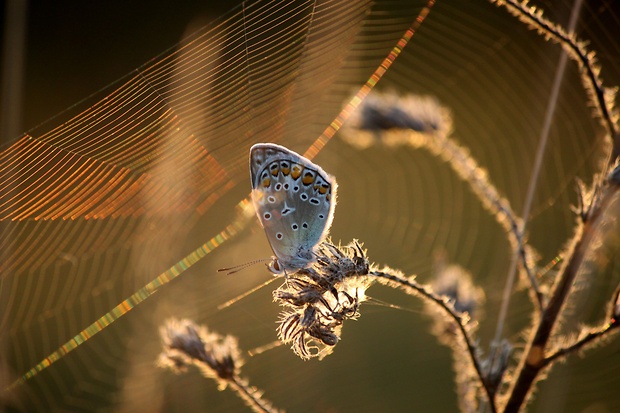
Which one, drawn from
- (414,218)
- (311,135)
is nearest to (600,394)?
(414,218)

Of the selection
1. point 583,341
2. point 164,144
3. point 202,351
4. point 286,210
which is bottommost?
point 583,341

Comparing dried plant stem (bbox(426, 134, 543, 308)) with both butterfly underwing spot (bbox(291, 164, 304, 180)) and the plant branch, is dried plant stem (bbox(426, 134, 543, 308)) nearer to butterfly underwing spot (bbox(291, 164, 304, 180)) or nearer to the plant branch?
the plant branch

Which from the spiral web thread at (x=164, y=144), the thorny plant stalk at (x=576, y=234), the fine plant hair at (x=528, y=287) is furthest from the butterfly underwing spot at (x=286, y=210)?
the thorny plant stalk at (x=576, y=234)

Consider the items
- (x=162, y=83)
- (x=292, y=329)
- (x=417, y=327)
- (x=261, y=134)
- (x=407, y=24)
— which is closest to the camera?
(x=292, y=329)

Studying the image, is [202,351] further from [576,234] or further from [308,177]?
[576,234]

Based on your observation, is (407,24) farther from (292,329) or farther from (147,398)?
(292,329)

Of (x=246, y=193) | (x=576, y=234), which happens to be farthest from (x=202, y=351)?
(x=246, y=193)
